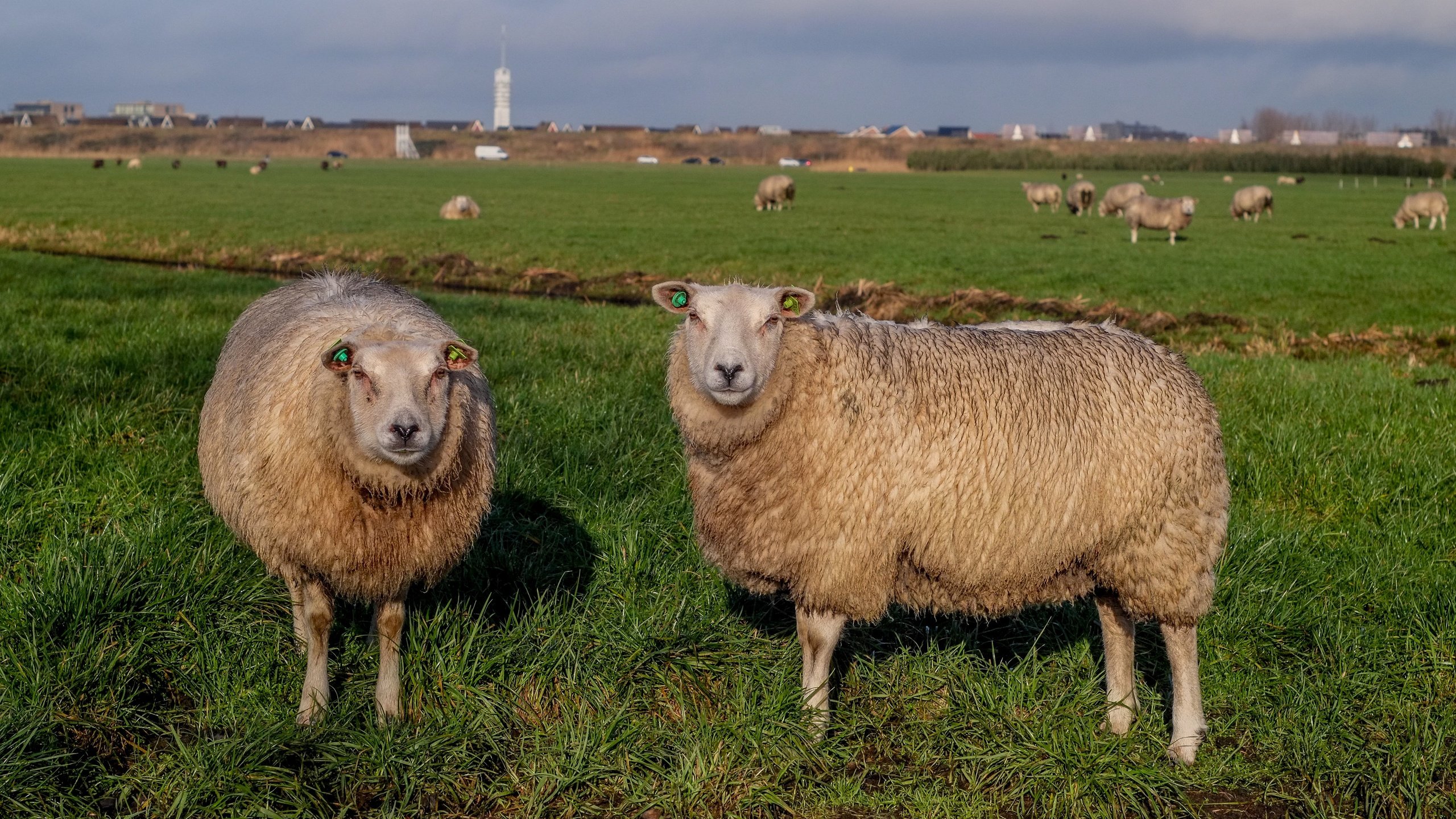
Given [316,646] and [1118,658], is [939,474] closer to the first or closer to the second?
[1118,658]

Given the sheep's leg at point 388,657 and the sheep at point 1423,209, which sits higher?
the sheep at point 1423,209

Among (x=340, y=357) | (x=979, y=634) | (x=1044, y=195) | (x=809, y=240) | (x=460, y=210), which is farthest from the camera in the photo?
(x=1044, y=195)

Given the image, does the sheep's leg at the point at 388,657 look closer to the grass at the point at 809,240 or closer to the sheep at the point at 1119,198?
the grass at the point at 809,240

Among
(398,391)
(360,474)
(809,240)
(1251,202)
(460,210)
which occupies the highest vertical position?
(1251,202)

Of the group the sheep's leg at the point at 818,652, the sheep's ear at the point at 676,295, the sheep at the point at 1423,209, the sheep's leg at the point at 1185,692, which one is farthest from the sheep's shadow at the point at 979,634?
the sheep at the point at 1423,209

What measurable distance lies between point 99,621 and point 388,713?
1.15 m

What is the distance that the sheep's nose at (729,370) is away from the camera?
12.9 feet

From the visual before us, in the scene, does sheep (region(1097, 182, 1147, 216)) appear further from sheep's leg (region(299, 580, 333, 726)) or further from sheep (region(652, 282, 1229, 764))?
sheep's leg (region(299, 580, 333, 726))

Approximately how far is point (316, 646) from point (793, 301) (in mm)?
2203

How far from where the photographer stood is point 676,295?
421 cm

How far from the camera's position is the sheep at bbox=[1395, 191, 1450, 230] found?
121 feet

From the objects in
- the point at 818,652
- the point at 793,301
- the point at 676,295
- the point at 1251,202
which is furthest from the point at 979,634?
the point at 1251,202

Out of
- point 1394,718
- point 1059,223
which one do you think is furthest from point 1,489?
point 1059,223

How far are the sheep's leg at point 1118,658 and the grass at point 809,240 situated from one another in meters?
13.1
